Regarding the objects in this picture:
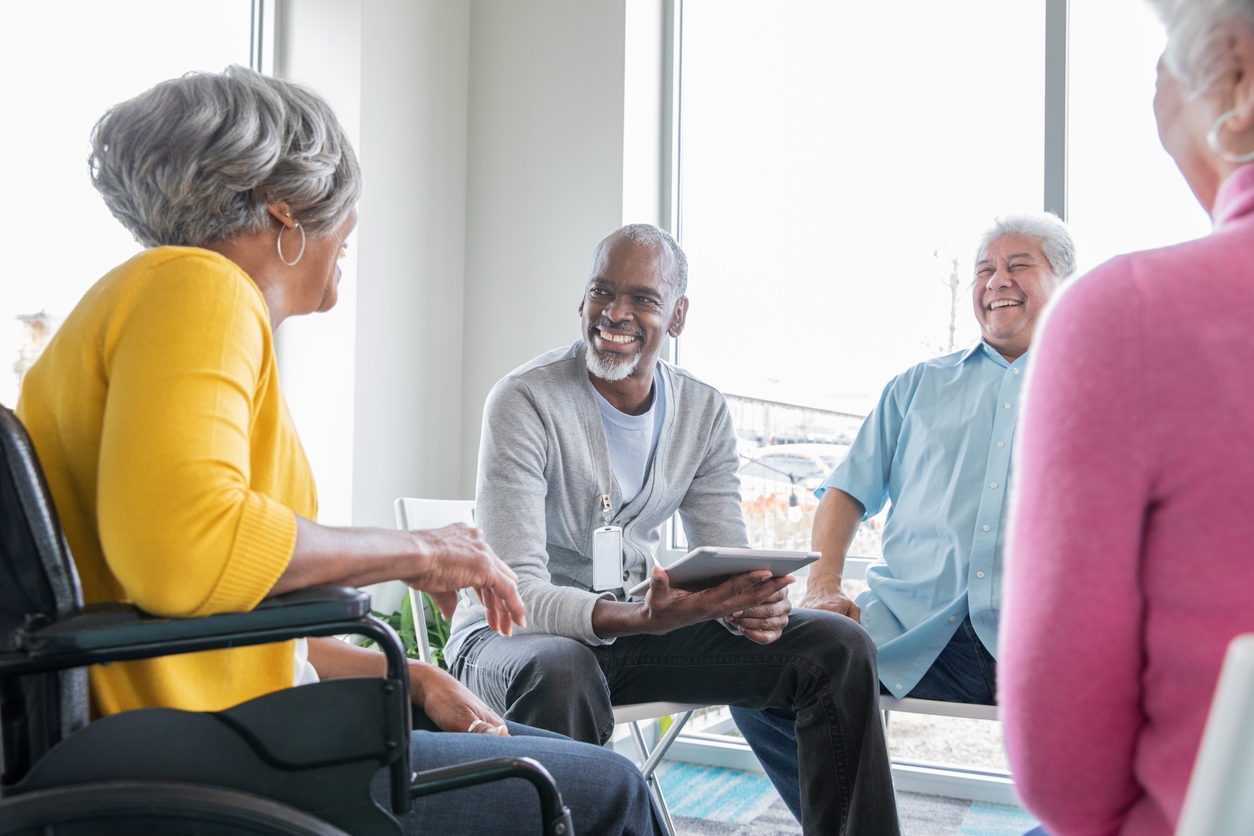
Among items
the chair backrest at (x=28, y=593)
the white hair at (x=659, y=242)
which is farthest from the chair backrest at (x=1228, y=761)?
the white hair at (x=659, y=242)

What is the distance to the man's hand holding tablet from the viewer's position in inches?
71.0

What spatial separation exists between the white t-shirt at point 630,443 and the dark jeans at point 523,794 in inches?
40.9

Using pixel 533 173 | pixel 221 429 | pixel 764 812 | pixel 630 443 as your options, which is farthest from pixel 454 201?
pixel 221 429

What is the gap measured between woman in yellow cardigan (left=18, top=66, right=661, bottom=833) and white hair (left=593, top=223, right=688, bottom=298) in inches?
41.9

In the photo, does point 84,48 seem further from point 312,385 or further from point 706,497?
point 706,497

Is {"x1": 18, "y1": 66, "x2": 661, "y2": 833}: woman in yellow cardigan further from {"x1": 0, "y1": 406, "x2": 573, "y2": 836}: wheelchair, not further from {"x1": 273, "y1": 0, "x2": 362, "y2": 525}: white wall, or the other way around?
{"x1": 273, "y1": 0, "x2": 362, "y2": 525}: white wall

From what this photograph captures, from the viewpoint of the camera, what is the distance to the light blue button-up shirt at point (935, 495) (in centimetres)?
220

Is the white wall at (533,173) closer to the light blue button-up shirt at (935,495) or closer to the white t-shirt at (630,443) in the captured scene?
the white t-shirt at (630,443)

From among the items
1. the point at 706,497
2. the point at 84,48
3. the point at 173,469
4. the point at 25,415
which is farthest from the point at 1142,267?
the point at 84,48

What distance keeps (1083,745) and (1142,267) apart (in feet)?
1.13

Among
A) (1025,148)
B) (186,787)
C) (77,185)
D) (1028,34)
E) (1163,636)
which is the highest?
(1028,34)

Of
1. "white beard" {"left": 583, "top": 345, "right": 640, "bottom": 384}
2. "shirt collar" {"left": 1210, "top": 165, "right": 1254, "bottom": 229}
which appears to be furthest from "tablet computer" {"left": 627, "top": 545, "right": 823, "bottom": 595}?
"shirt collar" {"left": 1210, "top": 165, "right": 1254, "bottom": 229}

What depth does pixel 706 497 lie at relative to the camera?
2.42m

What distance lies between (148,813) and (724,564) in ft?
3.39
